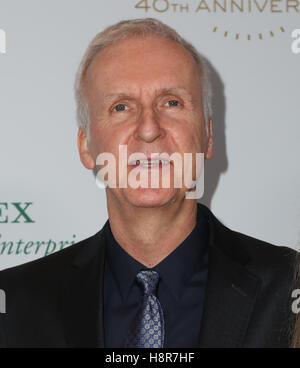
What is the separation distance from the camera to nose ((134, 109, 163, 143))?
1.32 meters

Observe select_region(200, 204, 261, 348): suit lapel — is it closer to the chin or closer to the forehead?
the chin

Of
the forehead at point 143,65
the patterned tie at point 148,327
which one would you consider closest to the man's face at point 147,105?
the forehead at point 143,65

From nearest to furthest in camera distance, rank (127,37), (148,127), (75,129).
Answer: (148,127) < (127,37) < (75,129)

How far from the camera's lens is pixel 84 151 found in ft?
4.96

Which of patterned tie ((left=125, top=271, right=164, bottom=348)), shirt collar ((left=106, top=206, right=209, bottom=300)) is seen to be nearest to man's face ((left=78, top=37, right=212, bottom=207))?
shirt collar ((left=106, top=206, right=209, bottom=300))

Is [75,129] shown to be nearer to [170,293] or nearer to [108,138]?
[108,138]

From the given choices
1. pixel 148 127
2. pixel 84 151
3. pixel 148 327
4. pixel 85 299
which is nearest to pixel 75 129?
pixel 84 151

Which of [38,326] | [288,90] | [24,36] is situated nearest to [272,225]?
[288,90]

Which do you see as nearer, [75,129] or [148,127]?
[148,127]

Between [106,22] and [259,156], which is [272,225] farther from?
[106,22]

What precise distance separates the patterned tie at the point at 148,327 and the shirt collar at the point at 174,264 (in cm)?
6

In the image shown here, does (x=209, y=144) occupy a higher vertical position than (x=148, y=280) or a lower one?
higher

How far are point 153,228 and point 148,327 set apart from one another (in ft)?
0.86

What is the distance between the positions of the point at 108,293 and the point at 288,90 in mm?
854
